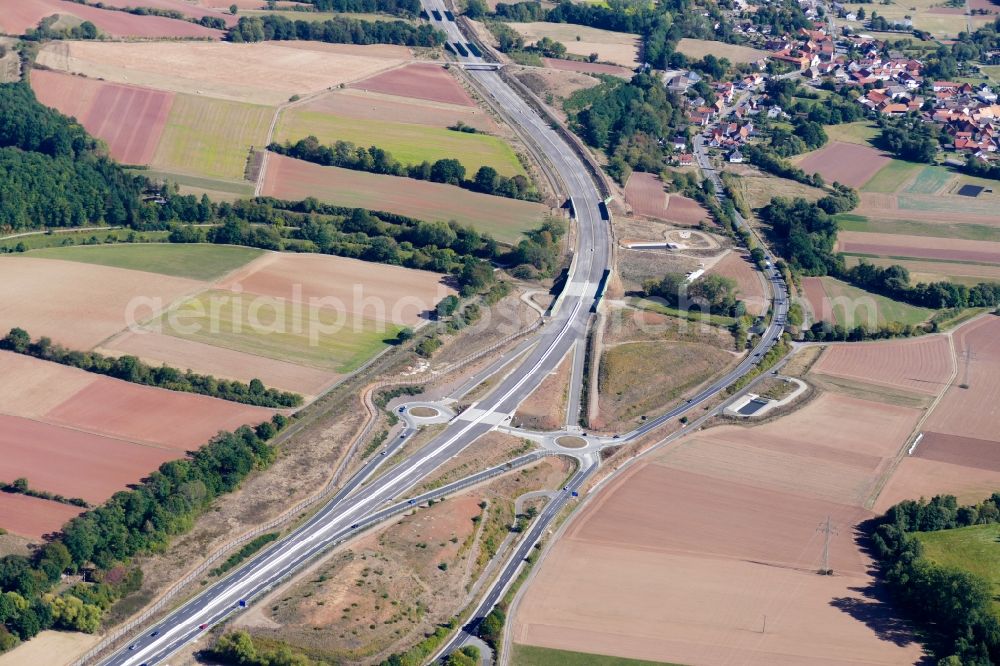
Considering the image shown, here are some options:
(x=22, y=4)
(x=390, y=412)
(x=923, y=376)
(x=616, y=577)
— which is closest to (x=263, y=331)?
(x=390, y=412)

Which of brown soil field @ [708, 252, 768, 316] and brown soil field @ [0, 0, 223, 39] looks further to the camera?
brown soil field @ [0, 0, 223, 39]

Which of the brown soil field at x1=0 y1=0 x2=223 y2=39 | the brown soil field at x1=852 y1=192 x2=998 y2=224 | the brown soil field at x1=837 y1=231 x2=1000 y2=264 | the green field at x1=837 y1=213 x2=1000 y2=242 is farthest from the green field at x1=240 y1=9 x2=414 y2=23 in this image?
the brown soil field at x1=837 y1=231 x2=1000 y2=264

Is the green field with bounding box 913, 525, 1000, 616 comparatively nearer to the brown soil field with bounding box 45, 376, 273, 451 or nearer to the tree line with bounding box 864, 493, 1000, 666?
the tree line with bounding box 864, 493, 1000, 666

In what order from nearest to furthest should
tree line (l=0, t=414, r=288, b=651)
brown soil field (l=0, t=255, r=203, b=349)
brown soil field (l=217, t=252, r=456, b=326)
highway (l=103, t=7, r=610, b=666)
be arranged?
tree line (l=0, t=414, r=288, b=651) → highway (l=103, t=7, r=610, b=666) → brown soil field (l=0, t=255, r=203, b=349) → brown soil field (l=217, t=252, r=456, b=326)

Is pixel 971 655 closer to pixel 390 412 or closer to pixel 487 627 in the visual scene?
pixel 487 627

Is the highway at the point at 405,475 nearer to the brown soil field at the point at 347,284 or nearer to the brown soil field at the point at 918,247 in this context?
the brown soil field at the point at 347,284

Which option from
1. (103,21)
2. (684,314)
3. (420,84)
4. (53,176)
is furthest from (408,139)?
(103,21)
